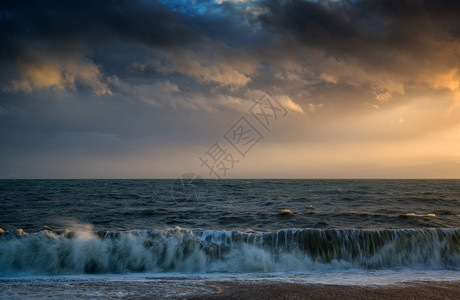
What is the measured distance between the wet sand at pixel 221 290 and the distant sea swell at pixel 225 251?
2.37 m

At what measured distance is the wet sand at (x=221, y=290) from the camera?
4.23 m

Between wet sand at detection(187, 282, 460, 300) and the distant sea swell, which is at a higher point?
wet sand at detection(187, 282, 460, 300)

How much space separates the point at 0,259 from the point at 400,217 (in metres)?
16.4

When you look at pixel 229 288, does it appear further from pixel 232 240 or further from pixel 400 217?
pixel 400 217

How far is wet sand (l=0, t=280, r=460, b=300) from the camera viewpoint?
423 centimetres

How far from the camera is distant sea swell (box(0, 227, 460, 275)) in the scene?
7.41 m

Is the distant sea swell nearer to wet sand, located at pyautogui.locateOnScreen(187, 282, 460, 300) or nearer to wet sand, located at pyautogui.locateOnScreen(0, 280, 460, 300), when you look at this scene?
wet sand, located at pyautogui.locateOnScreen(0, 280, 460, 300)

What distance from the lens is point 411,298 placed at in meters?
4.26

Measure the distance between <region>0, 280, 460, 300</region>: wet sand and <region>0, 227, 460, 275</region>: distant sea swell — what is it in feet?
7.79

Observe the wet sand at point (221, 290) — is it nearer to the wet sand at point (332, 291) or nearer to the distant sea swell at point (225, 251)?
the wet sand at point (332, 291)

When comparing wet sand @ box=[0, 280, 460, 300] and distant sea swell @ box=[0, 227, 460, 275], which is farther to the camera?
distant sea swell @ box=[0, 227, 460, 275]

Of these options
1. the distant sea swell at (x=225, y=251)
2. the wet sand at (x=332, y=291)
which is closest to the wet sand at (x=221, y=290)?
the wet sand at (x=332, y=291)

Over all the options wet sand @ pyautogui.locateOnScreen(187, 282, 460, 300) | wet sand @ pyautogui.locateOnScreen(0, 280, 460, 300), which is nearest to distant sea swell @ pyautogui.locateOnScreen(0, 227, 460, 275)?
wet sand @ pyautogui.locateOnScreen(0, 280, 460, 300)

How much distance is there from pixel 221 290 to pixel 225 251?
358 centimetres
